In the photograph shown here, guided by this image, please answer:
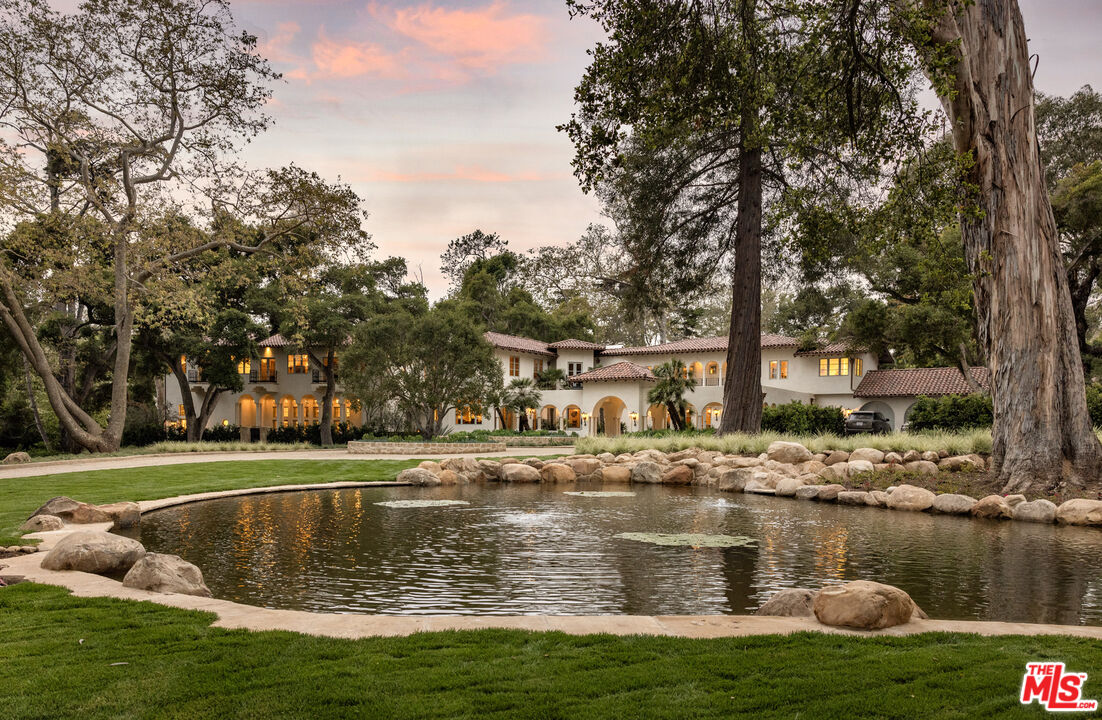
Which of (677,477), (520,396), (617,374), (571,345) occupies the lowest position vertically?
(677,477)

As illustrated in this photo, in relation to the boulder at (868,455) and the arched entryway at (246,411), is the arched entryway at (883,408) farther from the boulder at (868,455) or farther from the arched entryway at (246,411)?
the arched entryway at (246,411)

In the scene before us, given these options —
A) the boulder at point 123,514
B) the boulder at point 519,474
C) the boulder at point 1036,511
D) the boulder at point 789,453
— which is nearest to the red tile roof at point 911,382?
the boulder at point 789,453

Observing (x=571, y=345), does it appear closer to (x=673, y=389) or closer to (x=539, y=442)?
(x=673, y=389)

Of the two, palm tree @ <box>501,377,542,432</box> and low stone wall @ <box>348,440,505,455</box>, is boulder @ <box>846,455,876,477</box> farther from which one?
palm tree @ <box>501,377,542,432</box>

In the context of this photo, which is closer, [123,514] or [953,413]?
[123,514]

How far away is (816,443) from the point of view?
59.5 ft

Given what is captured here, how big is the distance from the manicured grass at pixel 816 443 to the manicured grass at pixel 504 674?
13.6 meters

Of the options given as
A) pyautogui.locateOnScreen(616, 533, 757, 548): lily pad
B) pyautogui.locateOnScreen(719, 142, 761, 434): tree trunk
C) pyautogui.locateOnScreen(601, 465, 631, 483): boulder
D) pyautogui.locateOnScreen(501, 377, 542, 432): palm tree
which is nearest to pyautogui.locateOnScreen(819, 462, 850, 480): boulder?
pyautogui.locateOnScreen(601, 465, 631, 483): boulder

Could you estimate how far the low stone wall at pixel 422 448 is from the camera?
25.6 metres

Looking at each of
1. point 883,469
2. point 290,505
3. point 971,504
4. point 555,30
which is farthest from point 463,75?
point 971,504

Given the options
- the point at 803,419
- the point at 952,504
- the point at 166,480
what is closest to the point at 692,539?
the point at 952,504

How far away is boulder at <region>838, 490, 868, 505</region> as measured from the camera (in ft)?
42.5

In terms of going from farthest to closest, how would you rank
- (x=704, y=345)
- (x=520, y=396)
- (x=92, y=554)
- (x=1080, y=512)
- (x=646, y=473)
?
(x=704, y=345)
(x=520, y=396)
(x=646, y=473)
(x=1080, y=512)
(x=92, y=554)

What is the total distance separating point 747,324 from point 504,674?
19.6 metres
